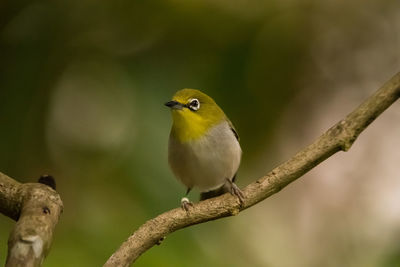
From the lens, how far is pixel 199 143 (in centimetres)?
316

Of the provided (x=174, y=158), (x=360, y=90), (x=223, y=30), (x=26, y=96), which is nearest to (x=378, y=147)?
(x=360, y=90)

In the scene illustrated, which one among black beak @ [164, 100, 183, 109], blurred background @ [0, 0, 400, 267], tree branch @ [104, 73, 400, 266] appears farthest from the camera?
blurred background @ [0, 0, 400, 267]

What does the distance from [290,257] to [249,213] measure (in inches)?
15.8

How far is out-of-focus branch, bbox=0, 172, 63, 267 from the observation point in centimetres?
157

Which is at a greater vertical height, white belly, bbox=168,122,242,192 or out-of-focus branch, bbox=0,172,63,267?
→ white belly, bbox=168,122,242,192

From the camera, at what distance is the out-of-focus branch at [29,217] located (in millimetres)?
1568

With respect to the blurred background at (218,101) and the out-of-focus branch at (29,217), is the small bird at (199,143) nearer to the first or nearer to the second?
the blurred background at (218,101)

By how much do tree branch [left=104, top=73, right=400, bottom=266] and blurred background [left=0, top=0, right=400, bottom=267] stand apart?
78 centimetres

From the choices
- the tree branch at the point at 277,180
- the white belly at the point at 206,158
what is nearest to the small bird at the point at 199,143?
the white belly at the point at 206,158

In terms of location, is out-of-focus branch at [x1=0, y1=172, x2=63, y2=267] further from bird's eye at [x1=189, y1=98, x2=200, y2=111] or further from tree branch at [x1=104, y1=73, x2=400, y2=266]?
bird's eye at [x1=189, y1=98, x2=200, y2=111]

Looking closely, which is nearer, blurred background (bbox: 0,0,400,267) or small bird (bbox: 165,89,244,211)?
small bird (bbox: 165,89,244,211)

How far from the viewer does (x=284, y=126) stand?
3.88m

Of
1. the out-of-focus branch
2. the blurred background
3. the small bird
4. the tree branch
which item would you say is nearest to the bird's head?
the small bird

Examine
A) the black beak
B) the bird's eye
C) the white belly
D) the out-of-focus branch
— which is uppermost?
the bird's eye
